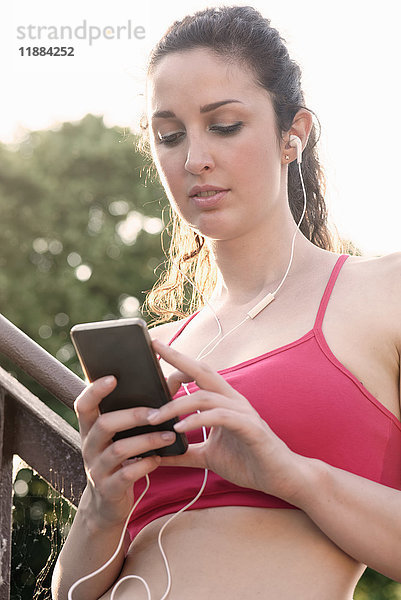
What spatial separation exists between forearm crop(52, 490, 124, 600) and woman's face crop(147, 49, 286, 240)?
821 millimetres

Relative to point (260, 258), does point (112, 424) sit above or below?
below

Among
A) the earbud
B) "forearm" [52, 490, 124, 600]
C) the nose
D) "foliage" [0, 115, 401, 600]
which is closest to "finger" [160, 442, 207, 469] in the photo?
"forearm" [52, 490, 124, 600]

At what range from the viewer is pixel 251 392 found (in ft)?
6.23

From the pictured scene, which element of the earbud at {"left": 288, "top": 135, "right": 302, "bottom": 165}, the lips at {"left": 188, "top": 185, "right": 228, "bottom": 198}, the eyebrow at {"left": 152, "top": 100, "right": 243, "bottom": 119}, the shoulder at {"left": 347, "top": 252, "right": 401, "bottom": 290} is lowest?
the shoulder at {"left": 347, "top": 252, "right": 401, "bottom": 290}

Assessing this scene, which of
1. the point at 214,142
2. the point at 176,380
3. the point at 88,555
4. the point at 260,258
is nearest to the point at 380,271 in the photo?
the point at 260,258

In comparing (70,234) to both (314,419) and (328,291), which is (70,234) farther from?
(314,419)

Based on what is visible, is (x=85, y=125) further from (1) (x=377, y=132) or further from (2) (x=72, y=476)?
(2) (x=72, y=476)

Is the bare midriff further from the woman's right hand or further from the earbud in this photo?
the earbud

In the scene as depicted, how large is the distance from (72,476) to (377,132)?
687 centimetres

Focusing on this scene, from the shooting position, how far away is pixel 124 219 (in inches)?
533

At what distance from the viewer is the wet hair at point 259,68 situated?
7.52ft

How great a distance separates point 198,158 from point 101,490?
886 mm

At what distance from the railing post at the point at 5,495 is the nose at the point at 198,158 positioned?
0.79 metres

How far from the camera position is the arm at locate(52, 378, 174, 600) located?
1.64 m
